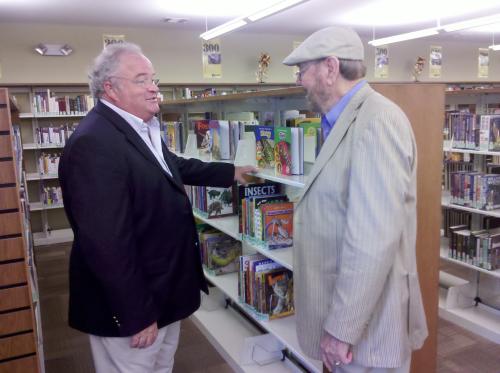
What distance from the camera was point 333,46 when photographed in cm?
138

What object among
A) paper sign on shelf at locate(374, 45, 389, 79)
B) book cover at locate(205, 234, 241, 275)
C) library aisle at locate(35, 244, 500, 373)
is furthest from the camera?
paper sign on shelf at locate(374, 45, 389, 79)

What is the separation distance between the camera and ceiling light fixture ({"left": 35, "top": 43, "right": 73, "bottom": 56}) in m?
6.80

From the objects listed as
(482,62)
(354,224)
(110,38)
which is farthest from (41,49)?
(482,62)

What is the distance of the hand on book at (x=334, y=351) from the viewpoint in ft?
4.50

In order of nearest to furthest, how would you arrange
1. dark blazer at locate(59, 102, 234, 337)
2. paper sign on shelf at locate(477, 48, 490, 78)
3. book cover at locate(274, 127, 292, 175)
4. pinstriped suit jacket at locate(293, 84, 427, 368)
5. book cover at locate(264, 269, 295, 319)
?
pinstriped suit jacket at locate(293, 84, 427, 368) < dark blazer at locate(59, 102, 234, 337) < book cover at locate(274, 127, 292, 175) < book cover at locate(264, 269, 295, 319) < paper sign on shelf at locate(477, 48, 490, 78)

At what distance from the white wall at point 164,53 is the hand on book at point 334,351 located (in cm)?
643

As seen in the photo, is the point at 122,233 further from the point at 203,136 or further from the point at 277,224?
the point at 203,136

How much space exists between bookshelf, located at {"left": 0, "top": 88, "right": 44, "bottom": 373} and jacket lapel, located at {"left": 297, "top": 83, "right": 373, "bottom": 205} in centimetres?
165

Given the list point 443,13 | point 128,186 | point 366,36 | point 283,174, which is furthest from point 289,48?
point 128,186

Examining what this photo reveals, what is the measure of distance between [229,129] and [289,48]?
20.6 ft

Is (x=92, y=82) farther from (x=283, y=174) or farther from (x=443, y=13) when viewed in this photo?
(x=443, y=13)

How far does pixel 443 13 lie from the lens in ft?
24.0

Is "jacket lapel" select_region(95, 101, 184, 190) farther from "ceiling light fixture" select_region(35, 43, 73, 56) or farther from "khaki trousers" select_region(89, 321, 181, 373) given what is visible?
"ceiling light fixture" select_region(35, 43, 73, 56)

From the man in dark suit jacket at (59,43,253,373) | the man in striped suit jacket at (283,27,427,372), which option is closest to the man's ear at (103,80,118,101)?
the man in dark suit jacket at (59,43,253,373)
